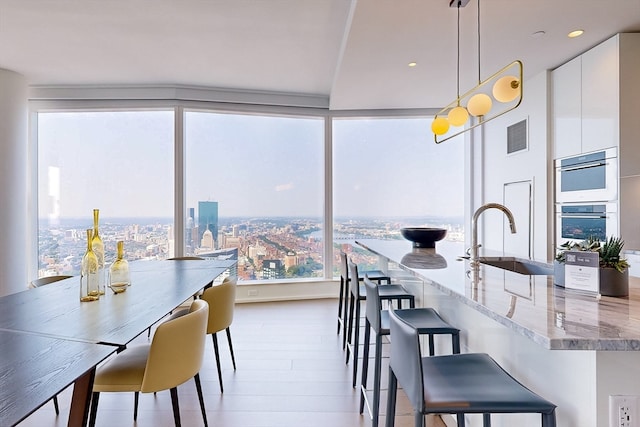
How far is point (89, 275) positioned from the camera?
6.46 ft

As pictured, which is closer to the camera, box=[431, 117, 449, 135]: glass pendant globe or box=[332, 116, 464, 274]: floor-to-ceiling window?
box=[431, 117, 449, 135]: glass pendant globe

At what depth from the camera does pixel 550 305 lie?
3.75 ft

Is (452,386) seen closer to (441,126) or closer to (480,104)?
(480,104)

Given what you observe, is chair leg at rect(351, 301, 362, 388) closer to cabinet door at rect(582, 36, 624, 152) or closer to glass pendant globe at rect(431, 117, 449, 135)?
glass pendant globe at rect(431, 117, 449, 135)

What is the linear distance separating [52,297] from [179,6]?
2.41m

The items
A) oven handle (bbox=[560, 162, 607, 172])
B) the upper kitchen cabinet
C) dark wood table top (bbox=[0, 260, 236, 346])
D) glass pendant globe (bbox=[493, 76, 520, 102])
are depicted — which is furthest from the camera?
oven handle (bbox=[560, 162, 607, 172])

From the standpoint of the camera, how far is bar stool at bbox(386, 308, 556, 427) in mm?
1031

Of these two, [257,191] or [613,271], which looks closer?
[613,271]

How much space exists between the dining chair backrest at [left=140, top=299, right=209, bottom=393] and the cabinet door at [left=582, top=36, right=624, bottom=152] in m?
3.65

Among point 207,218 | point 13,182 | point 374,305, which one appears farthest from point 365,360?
point 13,182

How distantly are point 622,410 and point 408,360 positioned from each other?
571mm

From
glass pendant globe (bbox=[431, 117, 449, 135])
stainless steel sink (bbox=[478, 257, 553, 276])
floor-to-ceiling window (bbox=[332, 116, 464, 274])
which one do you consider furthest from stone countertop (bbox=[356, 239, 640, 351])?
floor-to-ceiling window (bbox=[332, 116, 464, 274])

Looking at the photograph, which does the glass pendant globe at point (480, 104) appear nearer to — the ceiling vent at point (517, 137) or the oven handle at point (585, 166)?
the oven handle at point (585, 166)

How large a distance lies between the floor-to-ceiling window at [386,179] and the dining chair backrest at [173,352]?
12.0ft
